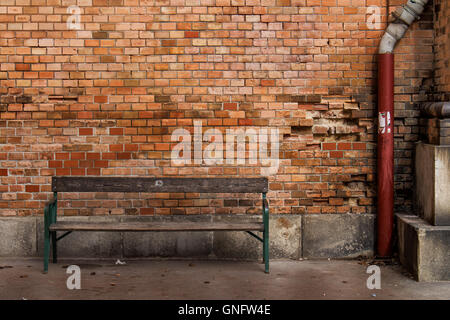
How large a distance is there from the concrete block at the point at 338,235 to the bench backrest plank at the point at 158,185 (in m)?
0.89

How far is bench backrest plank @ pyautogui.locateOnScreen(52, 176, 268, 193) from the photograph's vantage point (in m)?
6.08

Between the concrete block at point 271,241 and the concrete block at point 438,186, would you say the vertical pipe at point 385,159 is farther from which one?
the concrete block at point 271,241

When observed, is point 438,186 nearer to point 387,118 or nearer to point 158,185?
point 387,118

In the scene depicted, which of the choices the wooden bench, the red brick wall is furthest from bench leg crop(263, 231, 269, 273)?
the red brick wall

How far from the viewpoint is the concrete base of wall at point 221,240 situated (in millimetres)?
6406

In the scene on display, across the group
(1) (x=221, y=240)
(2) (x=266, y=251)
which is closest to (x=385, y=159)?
(2) (x=266, y=251)

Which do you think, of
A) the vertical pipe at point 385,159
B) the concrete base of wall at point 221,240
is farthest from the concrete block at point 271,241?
the vertical pipe at point 385,159

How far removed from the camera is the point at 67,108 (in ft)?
21.1

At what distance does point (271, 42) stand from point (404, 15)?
153 centimetres

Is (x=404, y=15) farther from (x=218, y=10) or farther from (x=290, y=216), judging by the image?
(x=290, y=216)

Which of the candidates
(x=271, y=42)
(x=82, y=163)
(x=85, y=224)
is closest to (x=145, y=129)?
(x=82, y=163)

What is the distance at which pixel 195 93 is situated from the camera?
252 inches

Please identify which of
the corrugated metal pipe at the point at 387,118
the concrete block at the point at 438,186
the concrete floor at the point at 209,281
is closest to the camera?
the concrete floor at the point at 209,281

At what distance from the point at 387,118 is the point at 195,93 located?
222 centimetres
